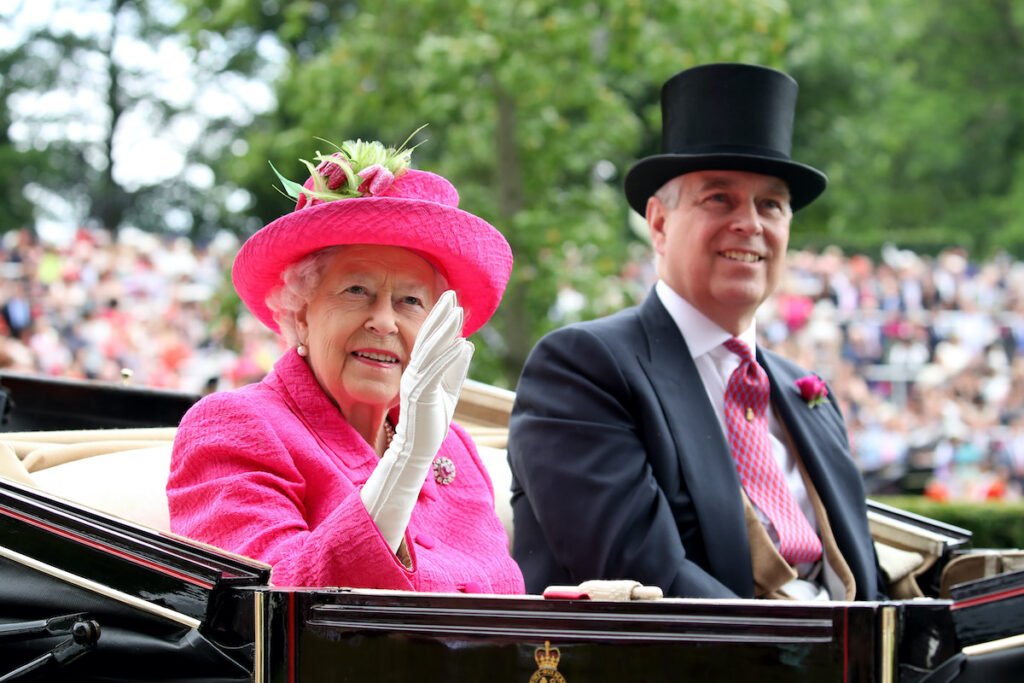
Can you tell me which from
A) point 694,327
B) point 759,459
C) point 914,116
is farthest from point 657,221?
point 914,116

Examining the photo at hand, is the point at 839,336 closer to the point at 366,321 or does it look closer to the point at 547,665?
the point at 366,321

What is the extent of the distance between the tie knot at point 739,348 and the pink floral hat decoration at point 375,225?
811 mm

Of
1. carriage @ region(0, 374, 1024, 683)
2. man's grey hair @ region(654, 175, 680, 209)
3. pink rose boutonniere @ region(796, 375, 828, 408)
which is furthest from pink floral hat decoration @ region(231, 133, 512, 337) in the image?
pink rose boutonniere @ region(796, 375, 828, 408)

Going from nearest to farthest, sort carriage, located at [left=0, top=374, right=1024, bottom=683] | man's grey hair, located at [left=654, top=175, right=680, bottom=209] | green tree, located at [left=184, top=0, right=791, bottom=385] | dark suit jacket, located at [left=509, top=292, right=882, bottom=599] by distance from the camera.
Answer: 1. carriage, located at [left=0, top=374, right=1024, bottom=683]
2. dark suit jacket, located at [left=509, top=292, right=882, bottom=599]
3. man's grey hair, located at [left=654, top=175, right=680, bottom=209]
4. green tree, located at [left=184, top=0, right=791, bottom=385]

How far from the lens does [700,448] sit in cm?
304

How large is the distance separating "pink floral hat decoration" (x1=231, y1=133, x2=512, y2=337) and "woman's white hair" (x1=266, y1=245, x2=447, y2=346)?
0.6 inches

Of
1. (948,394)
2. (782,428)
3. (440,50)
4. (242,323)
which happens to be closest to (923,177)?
(948,394)

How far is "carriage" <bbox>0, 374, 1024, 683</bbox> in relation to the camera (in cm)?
184

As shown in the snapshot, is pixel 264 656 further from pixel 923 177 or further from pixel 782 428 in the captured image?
pixel 923 177

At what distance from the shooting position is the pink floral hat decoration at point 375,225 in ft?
7.97

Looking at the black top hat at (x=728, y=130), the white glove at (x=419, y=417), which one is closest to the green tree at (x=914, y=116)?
the black top hat at (x=728, y=130)

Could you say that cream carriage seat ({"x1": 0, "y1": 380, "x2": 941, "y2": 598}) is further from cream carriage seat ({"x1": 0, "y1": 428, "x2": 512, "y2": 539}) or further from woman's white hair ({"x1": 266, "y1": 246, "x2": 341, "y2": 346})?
woman's white hair ({"x1": 266, "y1": 246, "x2": 341, "y2": 346})

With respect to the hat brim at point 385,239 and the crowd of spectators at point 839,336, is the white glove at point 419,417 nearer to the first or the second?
the hat brim at point 385,239

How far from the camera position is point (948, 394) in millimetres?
13555
